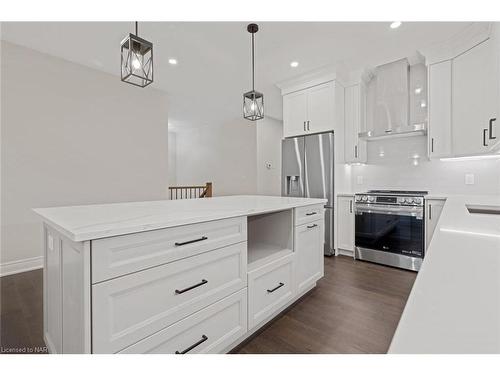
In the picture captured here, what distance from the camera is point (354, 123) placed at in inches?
142

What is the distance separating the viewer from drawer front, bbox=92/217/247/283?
948mm

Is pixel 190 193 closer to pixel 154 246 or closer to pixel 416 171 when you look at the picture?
pixel 416 171

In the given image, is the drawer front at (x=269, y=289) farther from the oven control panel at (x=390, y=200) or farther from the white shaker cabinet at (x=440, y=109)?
the white shaker cabinet at (x=440, y=109)

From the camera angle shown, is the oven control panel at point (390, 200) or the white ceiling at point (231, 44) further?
the oven control panel at point (390, 200)

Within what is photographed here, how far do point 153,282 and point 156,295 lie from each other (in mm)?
68

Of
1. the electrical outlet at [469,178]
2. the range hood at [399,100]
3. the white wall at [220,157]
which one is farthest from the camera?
the white wall at [220,157]

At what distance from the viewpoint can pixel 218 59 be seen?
10.5 feet

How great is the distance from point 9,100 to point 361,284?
442 centimetres

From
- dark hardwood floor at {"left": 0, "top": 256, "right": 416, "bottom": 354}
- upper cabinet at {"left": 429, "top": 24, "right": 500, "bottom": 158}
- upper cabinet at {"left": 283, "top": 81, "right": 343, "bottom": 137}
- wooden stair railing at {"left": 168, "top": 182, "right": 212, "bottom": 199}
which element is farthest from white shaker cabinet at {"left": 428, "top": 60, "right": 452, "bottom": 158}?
wooden stair railing at {"left": 168, "top": 182, "right": 212, "bottom": 199}

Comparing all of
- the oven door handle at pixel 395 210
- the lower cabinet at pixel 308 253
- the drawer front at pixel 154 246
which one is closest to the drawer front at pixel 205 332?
the drawer front at pixel 154 246

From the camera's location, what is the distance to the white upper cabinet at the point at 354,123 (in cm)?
357

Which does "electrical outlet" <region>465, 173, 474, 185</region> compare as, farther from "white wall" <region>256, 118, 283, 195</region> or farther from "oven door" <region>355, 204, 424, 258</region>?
"white wall" <region>256, 118, 283, 195</region>

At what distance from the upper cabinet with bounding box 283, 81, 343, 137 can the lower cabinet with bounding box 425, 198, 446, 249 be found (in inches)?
59.9

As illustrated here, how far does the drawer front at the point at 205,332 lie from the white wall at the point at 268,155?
4.56 meters
